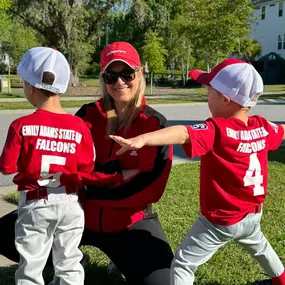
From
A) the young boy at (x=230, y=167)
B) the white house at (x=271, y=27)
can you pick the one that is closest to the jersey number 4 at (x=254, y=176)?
the young boy at (x=230, y=167)

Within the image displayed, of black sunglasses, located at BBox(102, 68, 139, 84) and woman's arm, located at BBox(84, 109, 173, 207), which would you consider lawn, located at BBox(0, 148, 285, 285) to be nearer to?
woman's arm, located at BBox(84, 109, 173, 207)

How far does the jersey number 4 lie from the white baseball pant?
106 cm

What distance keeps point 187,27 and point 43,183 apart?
82.4 ft

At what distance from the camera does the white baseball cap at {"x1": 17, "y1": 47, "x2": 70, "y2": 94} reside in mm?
2590

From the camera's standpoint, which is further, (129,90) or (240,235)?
(129,90)

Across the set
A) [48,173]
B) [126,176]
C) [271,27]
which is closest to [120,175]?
[126,176]

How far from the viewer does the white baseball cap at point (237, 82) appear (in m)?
2.69

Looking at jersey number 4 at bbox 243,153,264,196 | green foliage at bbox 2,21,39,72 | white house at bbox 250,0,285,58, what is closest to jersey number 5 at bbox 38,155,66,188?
jersey number 4 at bbox 243,153,264,196

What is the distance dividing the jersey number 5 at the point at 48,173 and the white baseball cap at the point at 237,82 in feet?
3.35

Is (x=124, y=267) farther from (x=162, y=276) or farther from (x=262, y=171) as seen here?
(x=262, y=171)

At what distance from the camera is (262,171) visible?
2.83 metres

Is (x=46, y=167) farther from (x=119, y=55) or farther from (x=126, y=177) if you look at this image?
(x=119, y=55)

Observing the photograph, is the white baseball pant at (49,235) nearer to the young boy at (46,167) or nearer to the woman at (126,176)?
the young boy at (46,167)

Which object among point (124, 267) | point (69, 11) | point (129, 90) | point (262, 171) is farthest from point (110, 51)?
point (69, 11)
